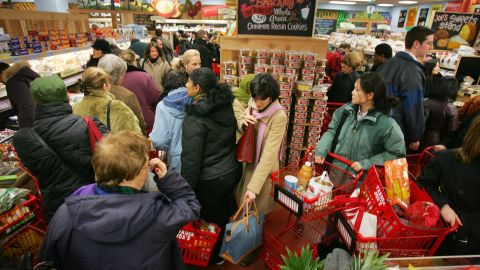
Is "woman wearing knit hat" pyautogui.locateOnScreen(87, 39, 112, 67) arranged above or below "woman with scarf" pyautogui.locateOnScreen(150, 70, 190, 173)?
above

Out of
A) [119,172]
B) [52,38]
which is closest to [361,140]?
[119,172]

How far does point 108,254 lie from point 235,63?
3.56 m

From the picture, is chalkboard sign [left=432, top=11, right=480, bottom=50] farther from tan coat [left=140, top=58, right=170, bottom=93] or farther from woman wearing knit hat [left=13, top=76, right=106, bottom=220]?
woman wearing knit hat [left=13, top=76, right=106, bottom=220]

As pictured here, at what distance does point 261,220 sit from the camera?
8.26 ft

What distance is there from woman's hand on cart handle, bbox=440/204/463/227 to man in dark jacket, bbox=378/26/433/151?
1.55 m

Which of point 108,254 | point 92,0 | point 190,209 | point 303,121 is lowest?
point 303,121

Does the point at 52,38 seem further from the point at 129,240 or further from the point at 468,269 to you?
the point at 468,269

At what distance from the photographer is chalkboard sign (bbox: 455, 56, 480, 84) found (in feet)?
17.6

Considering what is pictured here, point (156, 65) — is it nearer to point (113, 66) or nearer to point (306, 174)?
point (113, 66)

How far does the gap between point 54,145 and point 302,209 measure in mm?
1759

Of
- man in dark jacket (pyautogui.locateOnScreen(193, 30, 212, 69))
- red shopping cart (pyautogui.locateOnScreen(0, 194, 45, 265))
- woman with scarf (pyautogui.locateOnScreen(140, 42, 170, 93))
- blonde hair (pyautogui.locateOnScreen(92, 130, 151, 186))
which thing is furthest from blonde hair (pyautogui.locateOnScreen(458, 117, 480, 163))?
man in dark jacket (pyautogui.locateOnScreen(193, 30, 212, 69))

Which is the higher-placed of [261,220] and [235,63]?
[235,63]

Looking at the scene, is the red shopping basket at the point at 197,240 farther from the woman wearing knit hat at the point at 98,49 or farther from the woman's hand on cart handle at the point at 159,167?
the woman wearing knit hat at the point at 98,49

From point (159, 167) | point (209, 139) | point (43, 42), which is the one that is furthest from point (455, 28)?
point (43, 42)
